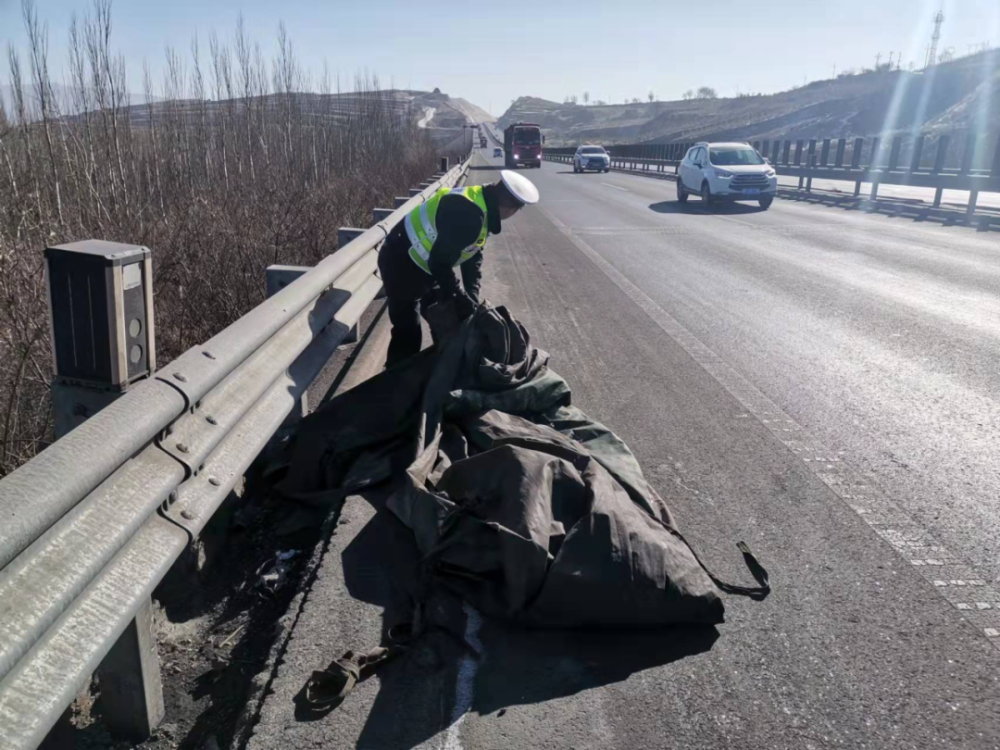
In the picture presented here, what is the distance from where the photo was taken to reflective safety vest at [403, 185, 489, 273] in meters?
5.18

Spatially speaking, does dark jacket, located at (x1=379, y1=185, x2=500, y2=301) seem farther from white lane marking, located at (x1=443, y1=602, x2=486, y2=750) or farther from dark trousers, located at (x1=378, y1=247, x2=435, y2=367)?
white lane marking, located at (x1=443, y1=602, x2=486, y2=750)

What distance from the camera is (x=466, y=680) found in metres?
2.62

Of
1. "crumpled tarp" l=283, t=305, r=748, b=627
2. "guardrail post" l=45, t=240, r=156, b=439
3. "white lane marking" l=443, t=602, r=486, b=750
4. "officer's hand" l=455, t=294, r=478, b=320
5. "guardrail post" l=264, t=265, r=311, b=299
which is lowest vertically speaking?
"white lane marking" l=443, t=602, r=486, b=750

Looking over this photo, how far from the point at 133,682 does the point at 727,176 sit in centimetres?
2196

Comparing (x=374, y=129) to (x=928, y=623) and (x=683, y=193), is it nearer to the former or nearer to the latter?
(x=683, y=193)

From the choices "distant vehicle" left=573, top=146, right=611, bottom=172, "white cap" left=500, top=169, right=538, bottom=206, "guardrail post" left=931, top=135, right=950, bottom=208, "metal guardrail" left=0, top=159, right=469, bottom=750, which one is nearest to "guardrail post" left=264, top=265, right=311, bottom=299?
"white cap" left=500, top=169, right=538, bottom=206

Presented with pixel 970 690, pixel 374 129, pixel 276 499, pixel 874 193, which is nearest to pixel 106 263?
pixel 276 499

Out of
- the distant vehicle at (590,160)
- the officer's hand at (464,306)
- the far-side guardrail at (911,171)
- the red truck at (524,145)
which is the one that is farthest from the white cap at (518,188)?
the red truck at (524,145)

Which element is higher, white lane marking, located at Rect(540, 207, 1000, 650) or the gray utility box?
the gray utility box

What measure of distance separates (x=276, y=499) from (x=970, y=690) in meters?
2.80

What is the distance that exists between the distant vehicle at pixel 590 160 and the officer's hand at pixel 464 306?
46.8 m

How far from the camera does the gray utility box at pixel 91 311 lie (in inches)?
101

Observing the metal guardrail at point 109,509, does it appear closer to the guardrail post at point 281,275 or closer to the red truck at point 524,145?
the guardrail post at point 281,275

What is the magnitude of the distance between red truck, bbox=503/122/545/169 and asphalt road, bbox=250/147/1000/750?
5141 centimetres
